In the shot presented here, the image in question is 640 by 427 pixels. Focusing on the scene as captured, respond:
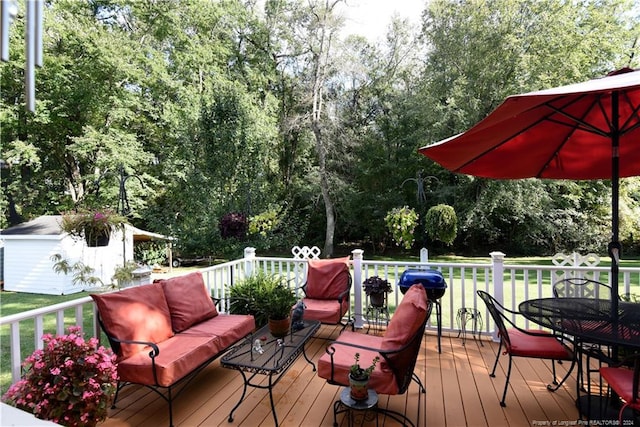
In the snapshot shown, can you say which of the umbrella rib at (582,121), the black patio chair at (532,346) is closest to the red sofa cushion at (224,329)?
the black patio chair at (532,346)

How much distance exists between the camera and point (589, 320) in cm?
246

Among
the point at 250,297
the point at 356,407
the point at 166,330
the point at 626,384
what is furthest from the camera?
the point at 250,297

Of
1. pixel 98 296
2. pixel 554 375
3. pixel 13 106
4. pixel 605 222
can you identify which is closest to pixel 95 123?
pixel 13 106

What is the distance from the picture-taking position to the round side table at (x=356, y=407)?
2.28 m

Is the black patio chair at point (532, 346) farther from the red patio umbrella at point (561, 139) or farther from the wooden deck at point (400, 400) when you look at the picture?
the red patio umbrella at point (561, 139)

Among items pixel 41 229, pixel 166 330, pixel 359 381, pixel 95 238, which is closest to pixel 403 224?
pixel 359 381

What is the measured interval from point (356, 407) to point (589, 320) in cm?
181

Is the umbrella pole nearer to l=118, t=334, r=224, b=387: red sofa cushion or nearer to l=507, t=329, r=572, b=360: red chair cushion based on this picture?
l=507, t=329, r=572, b=360: red chair cushion

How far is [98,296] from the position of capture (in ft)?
8.63

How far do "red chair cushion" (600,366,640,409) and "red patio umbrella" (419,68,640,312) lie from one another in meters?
0.43

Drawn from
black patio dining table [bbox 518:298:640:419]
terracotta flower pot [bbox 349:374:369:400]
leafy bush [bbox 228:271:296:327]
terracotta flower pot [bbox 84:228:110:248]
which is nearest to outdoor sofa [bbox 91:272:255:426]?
leafy bush [bbox 228:271:296:327]

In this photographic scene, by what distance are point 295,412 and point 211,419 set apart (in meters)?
0.65

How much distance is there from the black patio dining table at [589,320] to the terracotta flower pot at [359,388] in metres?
1.35

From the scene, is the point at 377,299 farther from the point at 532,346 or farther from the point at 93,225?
the point at 93,225
